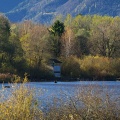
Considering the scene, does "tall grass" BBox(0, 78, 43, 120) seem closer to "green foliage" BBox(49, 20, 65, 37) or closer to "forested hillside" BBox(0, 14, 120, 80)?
"forested hillside" BBox(0, 14, 120, 80)

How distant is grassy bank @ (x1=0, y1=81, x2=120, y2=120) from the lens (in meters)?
14.1

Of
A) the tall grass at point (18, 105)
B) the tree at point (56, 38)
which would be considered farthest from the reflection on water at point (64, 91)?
the tree at point (56, 38)

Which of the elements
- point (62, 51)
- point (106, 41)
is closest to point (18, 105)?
point (62, 51)

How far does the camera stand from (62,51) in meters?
88.2

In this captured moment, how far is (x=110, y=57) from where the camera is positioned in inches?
3462

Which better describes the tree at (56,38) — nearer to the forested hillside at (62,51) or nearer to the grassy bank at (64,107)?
the forested hillside at (62,51)

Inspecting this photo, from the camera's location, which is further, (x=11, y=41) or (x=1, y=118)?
(x=11, y=41)

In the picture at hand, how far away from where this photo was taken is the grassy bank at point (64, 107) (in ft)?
46.2

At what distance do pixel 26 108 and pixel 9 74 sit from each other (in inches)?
2073

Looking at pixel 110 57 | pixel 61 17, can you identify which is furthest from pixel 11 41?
pixel 61 17

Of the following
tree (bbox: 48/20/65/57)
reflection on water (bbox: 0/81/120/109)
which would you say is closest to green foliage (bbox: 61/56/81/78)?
tree (bbox: 48/20/65/57)

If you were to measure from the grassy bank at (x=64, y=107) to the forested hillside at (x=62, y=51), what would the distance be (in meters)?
47.1

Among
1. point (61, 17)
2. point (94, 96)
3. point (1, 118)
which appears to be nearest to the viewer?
point (1, 118)

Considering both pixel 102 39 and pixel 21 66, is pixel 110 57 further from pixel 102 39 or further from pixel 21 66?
pixel 21 66
